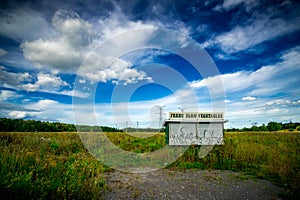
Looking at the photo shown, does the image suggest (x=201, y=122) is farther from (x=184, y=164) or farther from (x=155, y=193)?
(x=155, y=193)

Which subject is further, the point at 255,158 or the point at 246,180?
the point at 255,158

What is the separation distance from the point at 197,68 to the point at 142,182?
23.8 ft

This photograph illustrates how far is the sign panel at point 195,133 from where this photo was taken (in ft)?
32.2

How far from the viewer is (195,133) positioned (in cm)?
990

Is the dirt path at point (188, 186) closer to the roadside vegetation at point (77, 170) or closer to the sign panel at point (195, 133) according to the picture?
the roadside vegetation at point (77, 170)

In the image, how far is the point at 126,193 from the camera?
482 centimetres

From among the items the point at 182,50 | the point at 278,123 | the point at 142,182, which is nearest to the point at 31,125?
the point at 182,50

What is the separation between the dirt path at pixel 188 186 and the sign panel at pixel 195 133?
2804 mm

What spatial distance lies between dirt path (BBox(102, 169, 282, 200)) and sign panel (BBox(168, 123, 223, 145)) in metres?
2.80

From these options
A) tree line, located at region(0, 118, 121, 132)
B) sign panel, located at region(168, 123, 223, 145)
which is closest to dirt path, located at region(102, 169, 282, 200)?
sign panel, located at region(168, 123, 223, 145)

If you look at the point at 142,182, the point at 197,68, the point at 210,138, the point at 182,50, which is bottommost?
the point at 142,182

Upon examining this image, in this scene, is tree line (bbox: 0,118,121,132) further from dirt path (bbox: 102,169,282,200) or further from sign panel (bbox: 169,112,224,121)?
dirt path (bbox: 102,169,282,200)

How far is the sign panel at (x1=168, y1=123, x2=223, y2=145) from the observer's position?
9.83 metres

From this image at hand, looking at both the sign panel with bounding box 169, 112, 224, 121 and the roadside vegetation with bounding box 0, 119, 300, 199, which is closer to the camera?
the roadside vegetation with bounding box 0, 119, 300, 199
